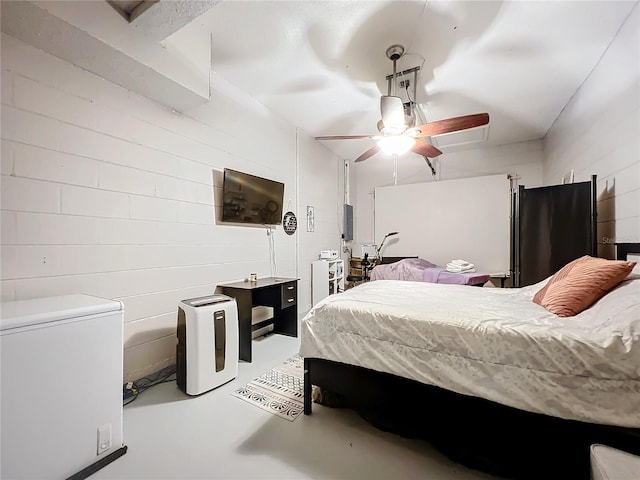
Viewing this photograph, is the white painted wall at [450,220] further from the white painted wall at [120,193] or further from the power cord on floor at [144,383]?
the power cord on floor at [144,383]

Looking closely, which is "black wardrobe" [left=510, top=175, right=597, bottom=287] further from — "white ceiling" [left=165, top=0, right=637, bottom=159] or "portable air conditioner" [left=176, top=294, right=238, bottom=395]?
"portable air conditioner" [left=176, top=294, right=238, bottom=395]

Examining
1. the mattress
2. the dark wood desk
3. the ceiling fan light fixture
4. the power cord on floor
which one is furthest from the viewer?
the dark wood desk

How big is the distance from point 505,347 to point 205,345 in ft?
6.42

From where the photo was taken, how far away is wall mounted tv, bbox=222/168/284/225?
3010mm

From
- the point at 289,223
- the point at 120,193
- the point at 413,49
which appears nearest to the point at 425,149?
the point at 413,49

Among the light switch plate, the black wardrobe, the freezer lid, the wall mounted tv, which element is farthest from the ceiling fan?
the light switch plate

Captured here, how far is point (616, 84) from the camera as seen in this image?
7.59ft

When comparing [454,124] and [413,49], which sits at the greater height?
[413,49]

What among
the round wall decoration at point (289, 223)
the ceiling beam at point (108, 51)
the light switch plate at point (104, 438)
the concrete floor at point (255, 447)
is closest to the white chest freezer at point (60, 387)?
the light switch plate at point (104, 438)

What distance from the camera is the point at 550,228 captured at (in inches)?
118

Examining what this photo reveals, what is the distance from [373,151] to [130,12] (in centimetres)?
236

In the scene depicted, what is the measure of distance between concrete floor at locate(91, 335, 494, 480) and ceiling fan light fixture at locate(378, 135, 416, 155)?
227cm

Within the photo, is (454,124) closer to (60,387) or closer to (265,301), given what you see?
(265,301)

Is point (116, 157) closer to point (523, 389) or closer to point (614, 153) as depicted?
point (523, 389)
